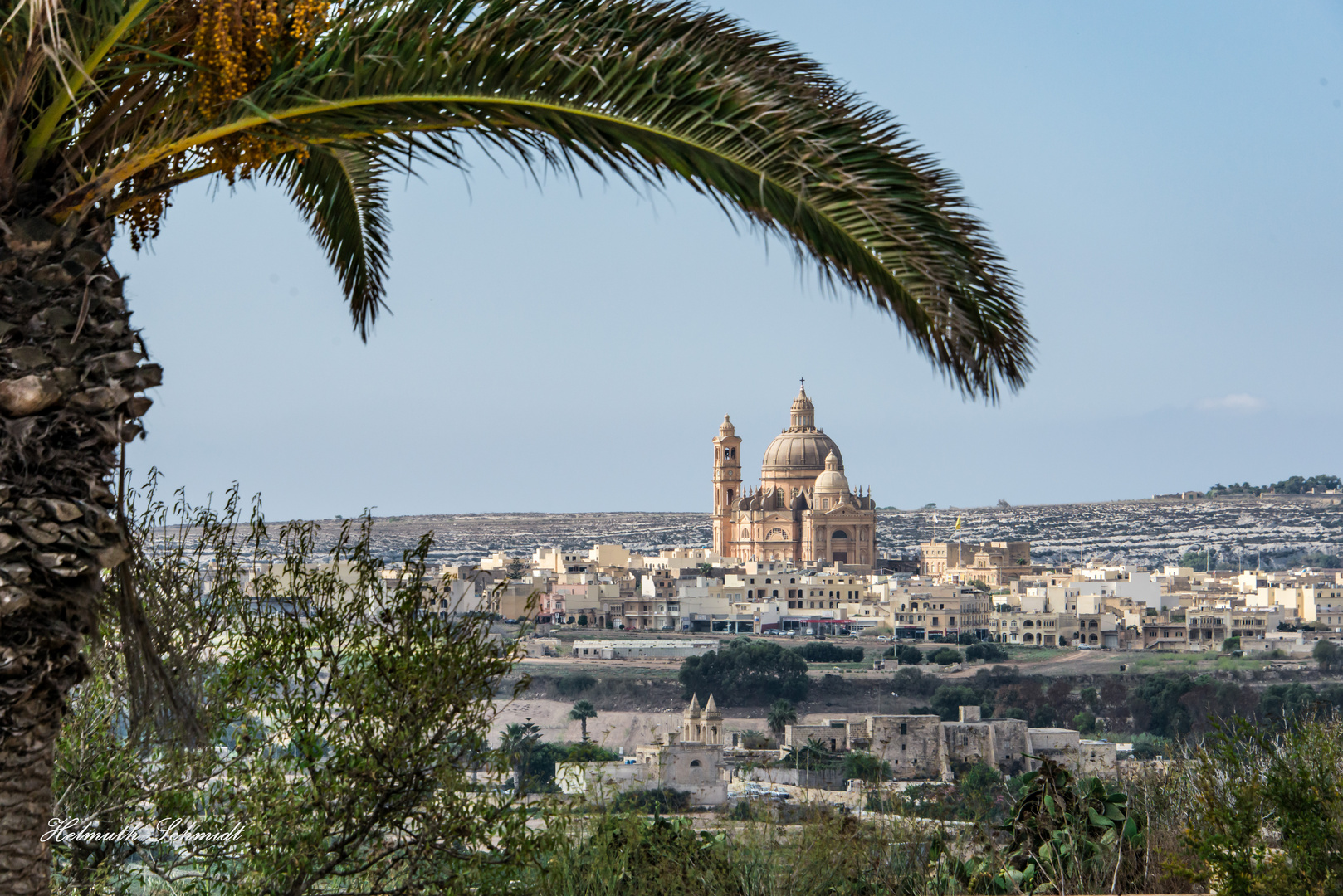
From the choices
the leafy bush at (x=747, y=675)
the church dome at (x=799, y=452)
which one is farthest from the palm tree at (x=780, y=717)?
the church dome at (x=799, y=452)

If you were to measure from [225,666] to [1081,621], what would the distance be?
4718cm

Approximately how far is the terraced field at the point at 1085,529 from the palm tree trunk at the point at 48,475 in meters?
50.5

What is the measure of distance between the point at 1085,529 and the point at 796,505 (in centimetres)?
1748

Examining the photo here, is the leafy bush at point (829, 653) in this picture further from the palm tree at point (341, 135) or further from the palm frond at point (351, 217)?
the palm tree at point (341, 135)

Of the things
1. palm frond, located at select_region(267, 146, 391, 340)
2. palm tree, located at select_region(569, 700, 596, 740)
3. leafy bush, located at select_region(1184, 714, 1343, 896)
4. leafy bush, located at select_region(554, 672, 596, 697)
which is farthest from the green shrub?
palm frond, located at select_region(267, 146, 391, 340)

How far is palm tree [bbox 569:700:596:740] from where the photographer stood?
106 ft

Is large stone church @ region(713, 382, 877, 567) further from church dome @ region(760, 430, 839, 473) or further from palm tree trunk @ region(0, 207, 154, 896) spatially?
palm tree trunk @ region(0, 207, 154, 896)

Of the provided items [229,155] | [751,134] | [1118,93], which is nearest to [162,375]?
[229,155]

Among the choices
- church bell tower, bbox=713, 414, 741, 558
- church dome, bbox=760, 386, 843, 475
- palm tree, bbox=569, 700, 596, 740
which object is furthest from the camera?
church bell tower, bbox=713, 414, 741, 558

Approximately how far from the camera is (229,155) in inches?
90.4

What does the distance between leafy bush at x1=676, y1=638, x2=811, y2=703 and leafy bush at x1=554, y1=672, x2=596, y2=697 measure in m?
2.94

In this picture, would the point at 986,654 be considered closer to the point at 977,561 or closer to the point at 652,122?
the point at 977,561

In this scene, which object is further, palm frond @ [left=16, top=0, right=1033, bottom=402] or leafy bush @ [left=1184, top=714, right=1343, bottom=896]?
leafy bush @ [left=1184, top=714, right=1343, bottom=896]

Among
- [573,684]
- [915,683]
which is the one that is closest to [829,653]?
[915,683]
